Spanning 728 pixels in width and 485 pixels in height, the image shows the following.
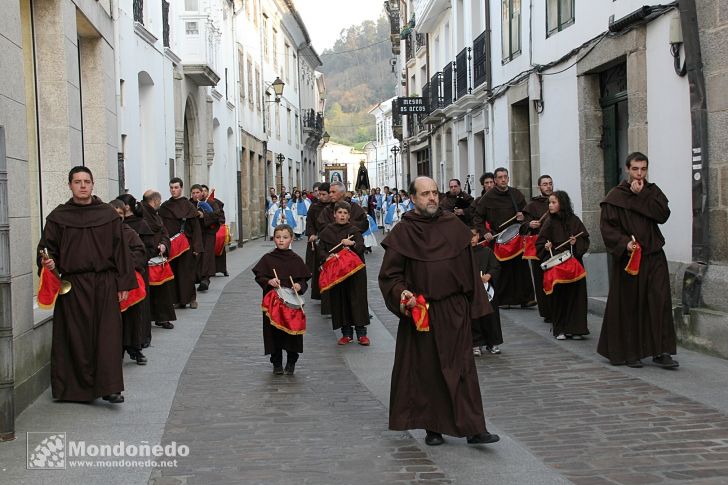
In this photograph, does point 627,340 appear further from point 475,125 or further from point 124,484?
point 475,125

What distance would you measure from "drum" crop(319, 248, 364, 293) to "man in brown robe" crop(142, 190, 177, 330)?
A: 7.10ft

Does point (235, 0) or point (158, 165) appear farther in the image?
point (235, 0)

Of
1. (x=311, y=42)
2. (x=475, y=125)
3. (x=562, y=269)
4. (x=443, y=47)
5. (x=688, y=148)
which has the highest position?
(x=311, y=42)

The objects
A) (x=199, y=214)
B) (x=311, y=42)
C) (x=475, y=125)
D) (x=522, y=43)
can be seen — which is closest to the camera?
(x=199, y=214)

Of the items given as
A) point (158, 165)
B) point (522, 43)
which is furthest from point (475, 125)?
point (158, 165)

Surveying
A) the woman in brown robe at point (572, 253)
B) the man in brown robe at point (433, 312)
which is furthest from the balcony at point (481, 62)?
the man in brown robe at point (433, 312)

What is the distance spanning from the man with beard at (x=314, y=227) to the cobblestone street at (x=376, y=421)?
10.1 ft

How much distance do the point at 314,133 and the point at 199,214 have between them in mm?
41642

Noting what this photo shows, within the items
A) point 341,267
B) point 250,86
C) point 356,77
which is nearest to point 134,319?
point 341,267

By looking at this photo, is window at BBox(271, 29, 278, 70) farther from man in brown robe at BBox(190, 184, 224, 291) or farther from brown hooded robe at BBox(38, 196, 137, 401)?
brown hooded robe at BBox(38, 196, 137, 401)

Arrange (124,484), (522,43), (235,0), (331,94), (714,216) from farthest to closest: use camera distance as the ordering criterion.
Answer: (331,94) < (235,0) < (522,43) < (714,216) < (124,484)

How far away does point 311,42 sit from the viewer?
5197cm

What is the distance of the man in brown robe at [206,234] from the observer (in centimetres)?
1505

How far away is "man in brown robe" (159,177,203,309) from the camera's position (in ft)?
43.6
